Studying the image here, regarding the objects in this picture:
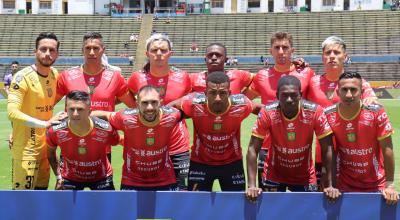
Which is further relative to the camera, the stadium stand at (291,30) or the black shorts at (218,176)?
the stadium stand at (291,30)

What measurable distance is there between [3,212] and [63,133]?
1.12m

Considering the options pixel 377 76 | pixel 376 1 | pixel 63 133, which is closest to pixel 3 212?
pixel 63 133

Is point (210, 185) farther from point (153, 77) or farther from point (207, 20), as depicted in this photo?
point (207, 20)

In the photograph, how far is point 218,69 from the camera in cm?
635

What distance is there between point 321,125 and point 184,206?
1673 millimetres

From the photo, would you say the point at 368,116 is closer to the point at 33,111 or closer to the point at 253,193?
the point at 253,193

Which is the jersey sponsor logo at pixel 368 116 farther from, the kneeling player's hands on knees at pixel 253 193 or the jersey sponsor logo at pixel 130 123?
the jersey sponsor logo at pixel 130 123

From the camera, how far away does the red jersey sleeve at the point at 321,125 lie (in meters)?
5.29

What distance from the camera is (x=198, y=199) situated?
4777 millimetres

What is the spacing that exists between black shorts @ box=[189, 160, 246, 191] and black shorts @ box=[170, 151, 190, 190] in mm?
322

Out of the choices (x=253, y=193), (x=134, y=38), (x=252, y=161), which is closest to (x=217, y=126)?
(x=252, y=161)

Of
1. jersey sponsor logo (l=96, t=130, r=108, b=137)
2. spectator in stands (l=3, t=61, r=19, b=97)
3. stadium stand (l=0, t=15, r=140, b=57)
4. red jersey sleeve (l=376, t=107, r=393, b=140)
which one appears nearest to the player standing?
jersey sponsor logo (l=96, t=130, r=108, b=137)

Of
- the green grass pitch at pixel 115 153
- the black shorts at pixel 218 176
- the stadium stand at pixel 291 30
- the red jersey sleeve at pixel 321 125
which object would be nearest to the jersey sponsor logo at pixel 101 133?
the black shorts at pixel 218 176

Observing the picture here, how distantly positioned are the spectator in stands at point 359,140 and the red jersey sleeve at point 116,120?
7.29 ft
